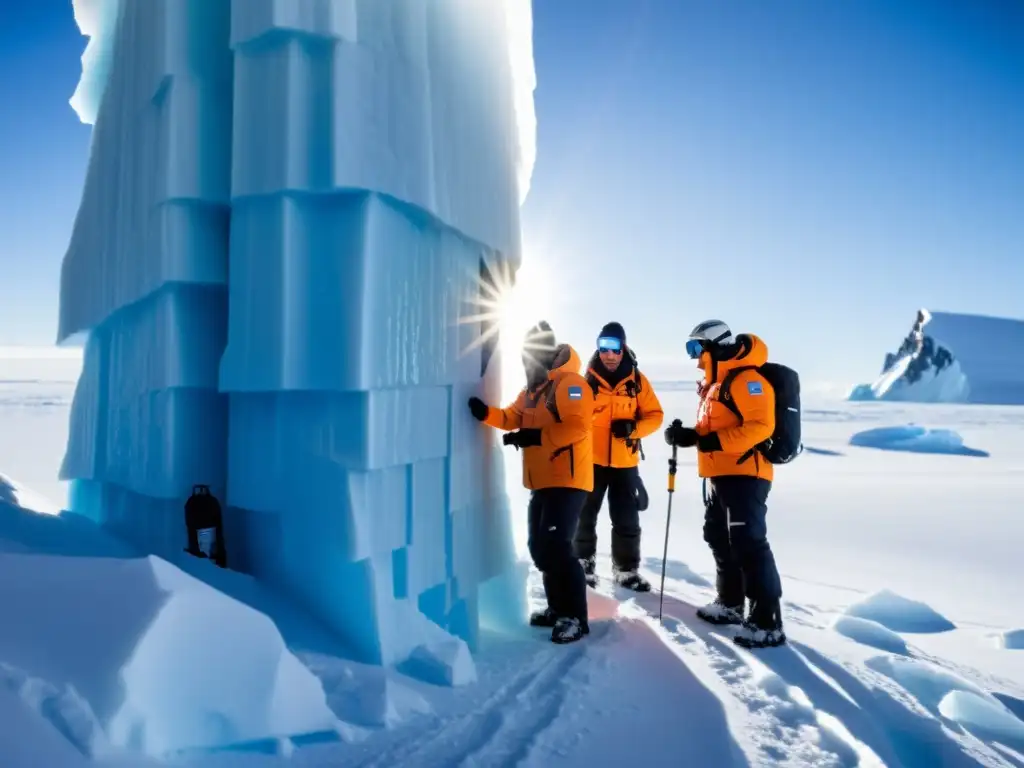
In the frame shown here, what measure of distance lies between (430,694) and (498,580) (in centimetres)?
159

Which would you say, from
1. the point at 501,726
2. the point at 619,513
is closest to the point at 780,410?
the point at 619,513

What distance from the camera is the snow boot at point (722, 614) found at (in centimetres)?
436

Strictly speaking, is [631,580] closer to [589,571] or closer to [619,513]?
[589,571]

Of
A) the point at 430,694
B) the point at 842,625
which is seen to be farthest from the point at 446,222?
the point at 842,625

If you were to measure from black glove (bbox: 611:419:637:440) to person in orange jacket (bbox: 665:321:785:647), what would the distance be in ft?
2.54

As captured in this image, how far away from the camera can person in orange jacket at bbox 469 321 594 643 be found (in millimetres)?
3895

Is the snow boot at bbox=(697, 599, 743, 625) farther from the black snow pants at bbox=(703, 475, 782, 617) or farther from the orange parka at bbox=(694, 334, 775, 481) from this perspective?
the orange parka at bbox=(694, 334, 775, 481)

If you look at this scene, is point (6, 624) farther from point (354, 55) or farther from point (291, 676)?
point (354, 55)

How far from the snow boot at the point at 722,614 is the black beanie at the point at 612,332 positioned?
200 cm

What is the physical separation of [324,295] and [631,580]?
3492mm

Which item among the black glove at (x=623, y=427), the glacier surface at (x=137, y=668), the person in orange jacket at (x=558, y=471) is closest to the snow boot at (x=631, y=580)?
the black glove at (x=623, y=427)

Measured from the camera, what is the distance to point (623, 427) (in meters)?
5.08

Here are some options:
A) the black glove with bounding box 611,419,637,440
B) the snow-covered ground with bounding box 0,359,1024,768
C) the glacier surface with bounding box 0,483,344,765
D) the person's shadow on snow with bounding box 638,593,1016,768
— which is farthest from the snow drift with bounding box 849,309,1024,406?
the glacier surface with bounding box 0,483,344,765

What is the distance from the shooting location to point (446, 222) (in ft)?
11.3
